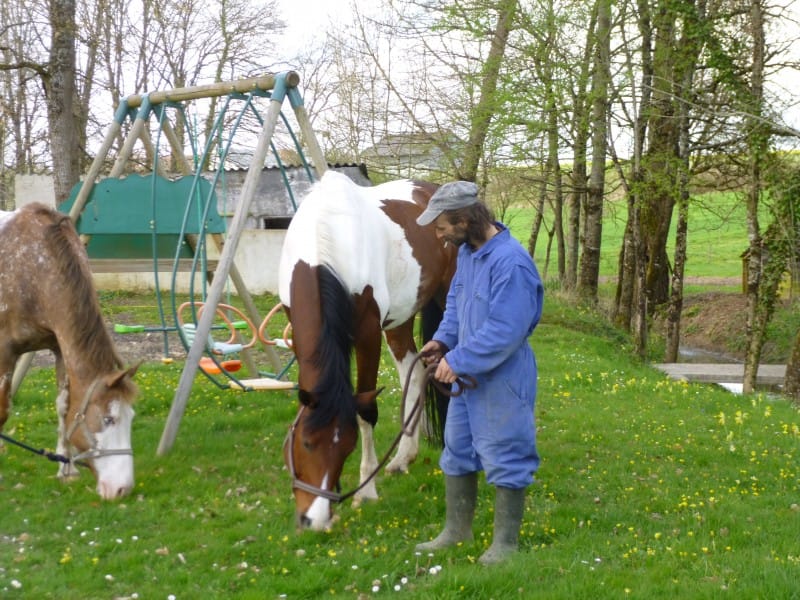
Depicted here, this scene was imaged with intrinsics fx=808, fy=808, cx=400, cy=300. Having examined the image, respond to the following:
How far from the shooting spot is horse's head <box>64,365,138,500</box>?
5184 millimetres

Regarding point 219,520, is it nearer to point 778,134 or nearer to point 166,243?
point 166,243

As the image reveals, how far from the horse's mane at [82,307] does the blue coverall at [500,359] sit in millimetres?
2514

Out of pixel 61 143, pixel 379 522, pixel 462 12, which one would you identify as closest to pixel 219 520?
pixel 379 522

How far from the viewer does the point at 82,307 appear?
5.37m

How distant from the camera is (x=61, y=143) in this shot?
618 inches

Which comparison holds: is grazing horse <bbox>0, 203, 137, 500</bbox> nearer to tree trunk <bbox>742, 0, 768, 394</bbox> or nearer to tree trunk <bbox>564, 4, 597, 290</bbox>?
tree trunk <bbox>564, 4, 597, 290</bbox>

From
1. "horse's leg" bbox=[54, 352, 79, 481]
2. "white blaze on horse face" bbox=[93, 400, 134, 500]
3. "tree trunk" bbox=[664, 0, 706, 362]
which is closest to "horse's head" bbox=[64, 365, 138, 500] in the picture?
"white blaze on horse face" bbox=[93, 400, 134, 500]

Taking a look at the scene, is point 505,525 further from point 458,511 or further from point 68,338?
point 68,338

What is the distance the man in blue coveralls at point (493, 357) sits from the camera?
394 centimetres

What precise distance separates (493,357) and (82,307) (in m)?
2.95

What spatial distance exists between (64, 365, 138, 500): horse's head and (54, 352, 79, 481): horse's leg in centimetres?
55

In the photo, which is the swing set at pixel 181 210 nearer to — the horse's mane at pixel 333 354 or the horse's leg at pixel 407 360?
the horse's leg at pixel 407 360

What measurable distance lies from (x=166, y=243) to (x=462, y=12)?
29.8ft

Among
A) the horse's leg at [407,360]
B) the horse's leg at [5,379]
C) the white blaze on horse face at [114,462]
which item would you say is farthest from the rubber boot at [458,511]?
the horse's leg at [5,379]
